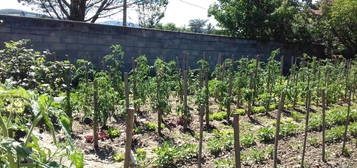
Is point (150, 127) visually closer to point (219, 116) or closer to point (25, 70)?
point (219, 116)

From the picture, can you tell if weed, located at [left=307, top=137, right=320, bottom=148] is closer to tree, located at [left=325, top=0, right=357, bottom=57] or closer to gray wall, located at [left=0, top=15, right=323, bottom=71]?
gray wall, located at [left=0, top=15, right=323, bottom=71]

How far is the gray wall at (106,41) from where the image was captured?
781 centimetres

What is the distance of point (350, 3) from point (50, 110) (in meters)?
17.0

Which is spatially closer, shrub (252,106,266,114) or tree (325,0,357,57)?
shrub (252,106,266,114)

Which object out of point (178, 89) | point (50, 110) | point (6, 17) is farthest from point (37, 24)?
point (50, 110)

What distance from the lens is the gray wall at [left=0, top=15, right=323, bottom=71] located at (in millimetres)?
7811

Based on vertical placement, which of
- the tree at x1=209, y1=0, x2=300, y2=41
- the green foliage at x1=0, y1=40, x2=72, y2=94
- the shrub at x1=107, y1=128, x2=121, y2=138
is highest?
the tree at x1=209, y1=0, x2=300, y2=41

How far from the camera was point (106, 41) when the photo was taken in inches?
362

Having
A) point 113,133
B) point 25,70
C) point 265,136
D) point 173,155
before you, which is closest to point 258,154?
point 265,136

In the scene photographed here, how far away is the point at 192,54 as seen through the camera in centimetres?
1124

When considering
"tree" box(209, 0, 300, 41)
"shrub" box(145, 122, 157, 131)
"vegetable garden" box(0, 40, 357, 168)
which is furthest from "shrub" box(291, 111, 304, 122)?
"tree" box(209, 0, 300, 41)

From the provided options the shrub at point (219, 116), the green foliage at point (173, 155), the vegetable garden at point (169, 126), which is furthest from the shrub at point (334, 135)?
the green foliage at point (173, 155)

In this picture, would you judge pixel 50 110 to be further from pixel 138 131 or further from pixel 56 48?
pixel 56 48

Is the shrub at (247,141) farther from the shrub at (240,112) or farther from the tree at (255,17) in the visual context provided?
the tree at (255,17)
